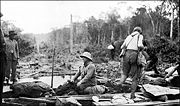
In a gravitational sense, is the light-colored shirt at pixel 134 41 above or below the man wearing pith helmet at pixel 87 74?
above

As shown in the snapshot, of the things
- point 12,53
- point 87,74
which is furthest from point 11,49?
point 87,74

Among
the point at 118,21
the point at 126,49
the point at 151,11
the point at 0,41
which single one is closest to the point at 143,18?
the point at 151,11

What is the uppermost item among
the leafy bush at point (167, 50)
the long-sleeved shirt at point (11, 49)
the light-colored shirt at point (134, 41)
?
the light-colored shirt at point (134, 41)

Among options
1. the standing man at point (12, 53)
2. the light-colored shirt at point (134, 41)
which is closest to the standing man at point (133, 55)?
the light-colored shirt at point (134, 41)

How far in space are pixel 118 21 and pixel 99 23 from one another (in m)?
3.67

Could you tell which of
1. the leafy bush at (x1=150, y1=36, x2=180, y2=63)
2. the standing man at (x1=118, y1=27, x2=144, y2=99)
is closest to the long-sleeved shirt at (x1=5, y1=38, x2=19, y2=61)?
the standing man at (x1=118, y1=27, x2=144, y2=99)

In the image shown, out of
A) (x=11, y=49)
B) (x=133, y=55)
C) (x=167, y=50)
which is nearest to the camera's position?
(x=133, y=55)

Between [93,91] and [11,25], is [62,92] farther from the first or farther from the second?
[11,25]

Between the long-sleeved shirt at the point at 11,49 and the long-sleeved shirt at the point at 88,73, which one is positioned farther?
the long-sleeved shirt at the point at 11,49

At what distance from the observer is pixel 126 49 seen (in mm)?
5492

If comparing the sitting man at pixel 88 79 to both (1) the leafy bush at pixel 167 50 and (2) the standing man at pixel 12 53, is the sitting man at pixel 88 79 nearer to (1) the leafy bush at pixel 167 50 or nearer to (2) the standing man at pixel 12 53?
(2) the standing man at pixel 12 53

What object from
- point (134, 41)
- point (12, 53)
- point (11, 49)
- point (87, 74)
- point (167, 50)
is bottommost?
point (167, 50)

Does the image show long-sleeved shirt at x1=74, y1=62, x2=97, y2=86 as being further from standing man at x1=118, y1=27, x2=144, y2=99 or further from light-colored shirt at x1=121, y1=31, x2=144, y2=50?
light-colored shirt at x1=121, y1=31, x2=144, y2=50

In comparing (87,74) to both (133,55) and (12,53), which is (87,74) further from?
(12,53)
